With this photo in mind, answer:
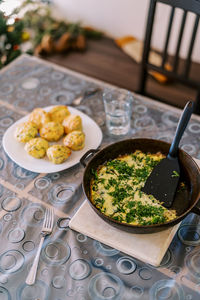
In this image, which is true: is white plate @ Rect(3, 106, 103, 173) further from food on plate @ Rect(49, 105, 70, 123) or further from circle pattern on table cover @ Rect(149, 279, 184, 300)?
circle pattern on table cover @ Rect(149, 279, 184, 300)

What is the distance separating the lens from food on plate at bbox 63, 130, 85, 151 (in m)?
1.10

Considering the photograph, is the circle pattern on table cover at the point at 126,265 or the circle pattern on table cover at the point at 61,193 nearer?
the circle pattern on table cover at the point at 126,265

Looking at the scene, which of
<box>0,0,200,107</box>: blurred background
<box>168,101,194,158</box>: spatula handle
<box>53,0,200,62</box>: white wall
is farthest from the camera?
<box>53,0,200,62</box>: white wall

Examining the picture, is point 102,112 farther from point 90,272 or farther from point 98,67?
point 98,67

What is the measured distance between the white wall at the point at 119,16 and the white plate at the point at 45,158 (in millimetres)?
1846

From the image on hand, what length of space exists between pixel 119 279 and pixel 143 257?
0.28ft

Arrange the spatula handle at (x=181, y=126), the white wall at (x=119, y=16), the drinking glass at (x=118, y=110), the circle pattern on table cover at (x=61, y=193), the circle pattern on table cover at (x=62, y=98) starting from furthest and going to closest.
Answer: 1. the white wall at (x=119, y=16)
2. the circle pattern on table cover at (x=62, y=98)
3. the drinking glass at (x=118, y=110)
4. the circle pattern on table cover at (x=61, y=193)
5. the spatula handle at (x=181, y=126)

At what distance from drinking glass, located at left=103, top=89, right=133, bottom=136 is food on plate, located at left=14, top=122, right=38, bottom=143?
30 centimetres

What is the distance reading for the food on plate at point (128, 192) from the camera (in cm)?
88

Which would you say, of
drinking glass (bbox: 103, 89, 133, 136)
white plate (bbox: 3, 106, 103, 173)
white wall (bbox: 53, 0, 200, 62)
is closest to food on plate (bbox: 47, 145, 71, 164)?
white plate (bbox: 3, 106, 103, 173)

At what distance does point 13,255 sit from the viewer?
0.88 metres

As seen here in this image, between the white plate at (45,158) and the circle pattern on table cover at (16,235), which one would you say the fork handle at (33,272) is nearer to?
the circle pattern on table cover at (16,235)

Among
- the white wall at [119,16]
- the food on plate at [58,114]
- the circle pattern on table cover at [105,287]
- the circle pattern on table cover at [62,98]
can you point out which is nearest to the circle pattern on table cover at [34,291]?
the circle pattern on table cover at [105,287]

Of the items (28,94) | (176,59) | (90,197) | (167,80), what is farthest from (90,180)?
(167,80)
